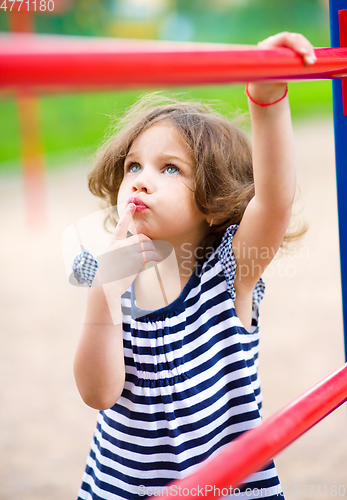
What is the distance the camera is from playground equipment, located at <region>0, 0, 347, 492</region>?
10.1 inches

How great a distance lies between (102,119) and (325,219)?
15.3 ft

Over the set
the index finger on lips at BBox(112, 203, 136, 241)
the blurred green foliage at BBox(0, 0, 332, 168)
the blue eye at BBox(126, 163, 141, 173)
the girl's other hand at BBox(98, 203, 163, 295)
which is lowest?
the girl's other hand at BBox(98, 203, 163, 295)

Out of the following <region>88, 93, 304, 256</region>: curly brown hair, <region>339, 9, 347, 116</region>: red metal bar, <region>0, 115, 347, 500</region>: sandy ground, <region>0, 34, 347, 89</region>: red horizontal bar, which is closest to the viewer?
<region>0, 34, 347, 89</region>: red horizontal bar

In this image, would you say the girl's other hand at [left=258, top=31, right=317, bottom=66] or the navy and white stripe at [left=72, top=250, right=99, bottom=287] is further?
the navy and white stripe at [left=72, top=250, right=99, bottom=287]

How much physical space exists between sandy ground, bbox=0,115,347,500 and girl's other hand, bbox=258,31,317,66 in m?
0.42

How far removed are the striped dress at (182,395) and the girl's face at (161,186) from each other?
0.06m

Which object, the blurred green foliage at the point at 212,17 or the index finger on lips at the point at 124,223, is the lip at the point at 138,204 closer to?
the index finger on lips at the point at 124,223

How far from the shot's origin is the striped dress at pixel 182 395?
0.60 m

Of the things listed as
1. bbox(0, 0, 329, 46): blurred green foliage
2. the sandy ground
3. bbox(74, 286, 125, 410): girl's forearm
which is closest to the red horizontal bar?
bbox(74, 286, 125, 410): girl's forearm

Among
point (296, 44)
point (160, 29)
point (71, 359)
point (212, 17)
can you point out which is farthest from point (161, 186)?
point (212, 17)

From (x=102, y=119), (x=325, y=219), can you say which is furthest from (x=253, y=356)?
(x=102, y=119)

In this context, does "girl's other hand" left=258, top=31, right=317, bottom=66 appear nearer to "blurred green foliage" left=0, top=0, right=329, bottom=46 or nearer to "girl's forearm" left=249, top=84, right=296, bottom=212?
"girl's forearm" left=249, top=84, right=296, bottom=212

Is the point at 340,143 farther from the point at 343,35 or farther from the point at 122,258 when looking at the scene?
the point at 122,258

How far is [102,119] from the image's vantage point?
7301 millimetres
